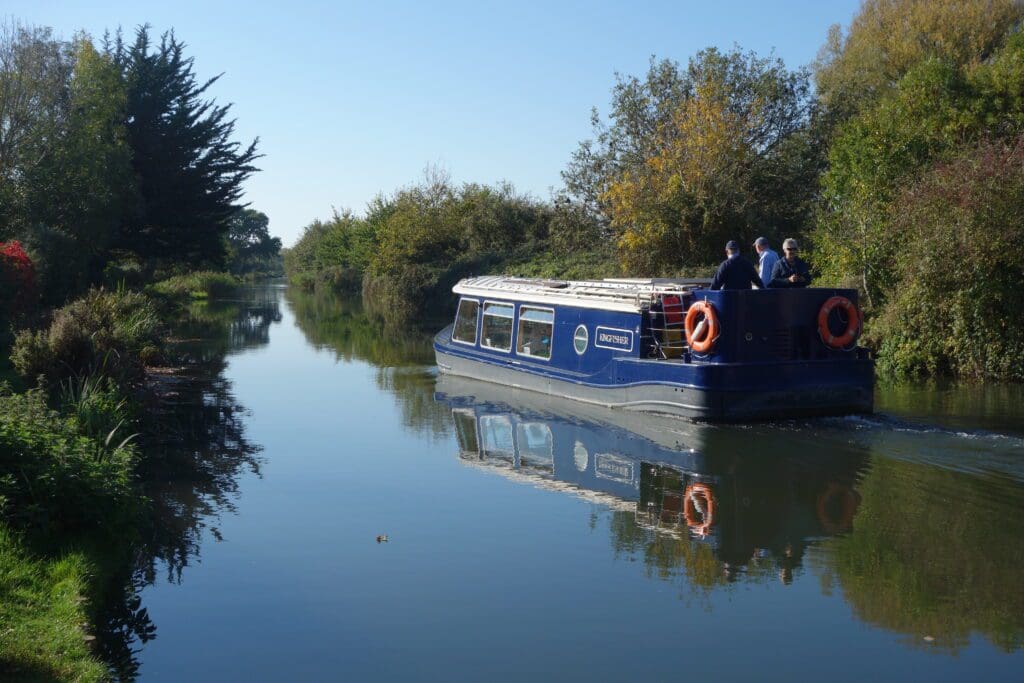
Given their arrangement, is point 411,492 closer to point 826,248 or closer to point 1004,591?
point 1004,591

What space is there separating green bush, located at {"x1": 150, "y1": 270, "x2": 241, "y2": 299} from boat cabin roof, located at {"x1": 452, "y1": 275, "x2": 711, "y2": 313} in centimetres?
2825

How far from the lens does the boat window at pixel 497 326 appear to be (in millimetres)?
17344

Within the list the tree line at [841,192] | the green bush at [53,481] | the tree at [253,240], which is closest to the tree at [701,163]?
the tree line at [841,192]

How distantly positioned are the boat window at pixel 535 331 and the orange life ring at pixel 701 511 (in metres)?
6.34

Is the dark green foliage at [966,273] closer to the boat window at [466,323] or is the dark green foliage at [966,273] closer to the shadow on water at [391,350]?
the boat window at [466,323]

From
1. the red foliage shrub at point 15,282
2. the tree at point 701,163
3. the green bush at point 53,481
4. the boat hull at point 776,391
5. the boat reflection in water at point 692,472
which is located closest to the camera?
the green bush at point 53,481

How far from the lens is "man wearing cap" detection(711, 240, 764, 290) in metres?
12.8

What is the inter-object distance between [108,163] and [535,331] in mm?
19885

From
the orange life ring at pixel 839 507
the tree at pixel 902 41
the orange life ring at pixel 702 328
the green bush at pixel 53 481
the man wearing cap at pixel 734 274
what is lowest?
the orange life ring at pixel 839 507

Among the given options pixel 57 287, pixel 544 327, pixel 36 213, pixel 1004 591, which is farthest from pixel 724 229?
pixel 1004 591

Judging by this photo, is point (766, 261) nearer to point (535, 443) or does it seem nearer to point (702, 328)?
point (702, 328)

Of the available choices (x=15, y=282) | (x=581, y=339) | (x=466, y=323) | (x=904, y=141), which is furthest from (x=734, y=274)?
(x=15, y=282)

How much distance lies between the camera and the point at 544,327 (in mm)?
16219

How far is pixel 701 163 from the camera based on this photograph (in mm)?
28094
